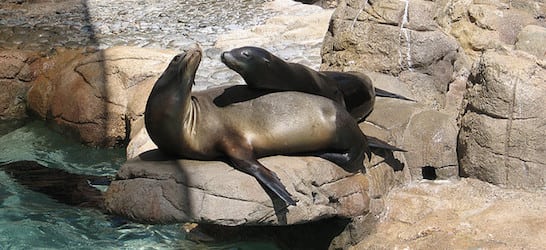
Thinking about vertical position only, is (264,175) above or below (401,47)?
above

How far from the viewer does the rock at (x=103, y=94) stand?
700cm

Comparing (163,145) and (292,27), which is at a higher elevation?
(163,145)

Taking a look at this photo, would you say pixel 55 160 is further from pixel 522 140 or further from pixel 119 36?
pixel 522 140

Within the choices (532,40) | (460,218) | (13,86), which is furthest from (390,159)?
(13,86)

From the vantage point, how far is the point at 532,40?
312 inches

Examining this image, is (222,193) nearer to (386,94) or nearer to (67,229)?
(67,229)

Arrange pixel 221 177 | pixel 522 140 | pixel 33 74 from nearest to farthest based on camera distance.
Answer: pixel 221 177 → pixel 522 140 → pixel 33 74

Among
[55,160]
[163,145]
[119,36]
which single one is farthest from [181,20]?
[163,145]

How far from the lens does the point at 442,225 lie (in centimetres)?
469

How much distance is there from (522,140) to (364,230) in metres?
1.29

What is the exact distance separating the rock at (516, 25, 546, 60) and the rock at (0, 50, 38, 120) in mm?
5276

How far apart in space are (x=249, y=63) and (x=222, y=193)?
1123 millimetres

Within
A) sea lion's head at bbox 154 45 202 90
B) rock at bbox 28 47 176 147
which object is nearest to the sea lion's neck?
sea lion's head at bbox 154 45 202 90

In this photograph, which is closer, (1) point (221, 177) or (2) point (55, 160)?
(1) point (221, 177)
